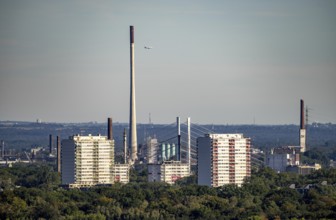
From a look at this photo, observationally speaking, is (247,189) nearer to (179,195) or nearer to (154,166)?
(179,195)

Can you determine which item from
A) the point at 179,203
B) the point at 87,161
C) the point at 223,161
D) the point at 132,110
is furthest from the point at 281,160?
the point at 179,203

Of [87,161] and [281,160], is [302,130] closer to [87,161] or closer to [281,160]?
[281,160]

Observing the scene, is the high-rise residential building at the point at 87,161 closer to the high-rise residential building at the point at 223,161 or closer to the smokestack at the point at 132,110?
the high-rise residential building at the point at 223,161

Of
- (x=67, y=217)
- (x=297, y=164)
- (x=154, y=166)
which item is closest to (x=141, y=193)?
(x=67, y=217)

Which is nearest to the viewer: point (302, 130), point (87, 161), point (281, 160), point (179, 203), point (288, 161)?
point (179, 203)

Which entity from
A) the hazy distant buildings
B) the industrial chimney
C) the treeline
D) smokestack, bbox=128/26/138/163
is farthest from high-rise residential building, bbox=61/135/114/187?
the industrial chimney

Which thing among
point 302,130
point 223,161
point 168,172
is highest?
point 302,130
